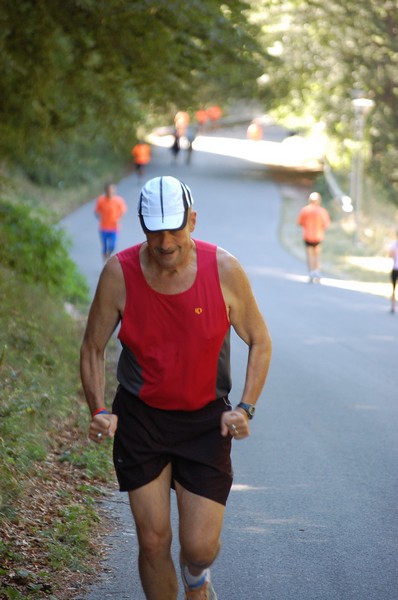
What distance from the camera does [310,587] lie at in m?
6.02

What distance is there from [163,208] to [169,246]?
16 cm

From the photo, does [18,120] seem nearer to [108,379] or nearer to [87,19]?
[87,19]

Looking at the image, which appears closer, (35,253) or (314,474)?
(314,474)

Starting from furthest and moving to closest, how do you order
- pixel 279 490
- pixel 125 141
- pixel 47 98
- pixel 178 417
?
pixel 125 141
pixel 47 98
pixel 279 490
pixel 178 417

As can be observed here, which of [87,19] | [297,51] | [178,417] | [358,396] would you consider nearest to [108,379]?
[358,396]

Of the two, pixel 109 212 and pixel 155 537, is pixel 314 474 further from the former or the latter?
pixel 109 212

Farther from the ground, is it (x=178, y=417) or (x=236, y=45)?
(x=236, y=45)

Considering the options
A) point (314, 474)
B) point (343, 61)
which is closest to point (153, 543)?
point (314, 474)

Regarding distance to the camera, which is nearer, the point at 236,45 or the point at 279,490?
the point at 279,490

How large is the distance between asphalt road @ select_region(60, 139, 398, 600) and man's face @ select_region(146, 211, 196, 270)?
206cm

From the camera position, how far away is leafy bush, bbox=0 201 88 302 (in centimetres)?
1506

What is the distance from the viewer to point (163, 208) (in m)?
4.63

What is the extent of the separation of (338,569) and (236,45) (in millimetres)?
7634

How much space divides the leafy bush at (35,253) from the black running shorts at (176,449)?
10000 millimetres
